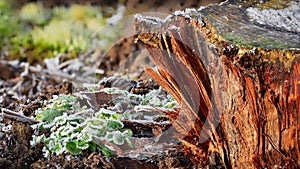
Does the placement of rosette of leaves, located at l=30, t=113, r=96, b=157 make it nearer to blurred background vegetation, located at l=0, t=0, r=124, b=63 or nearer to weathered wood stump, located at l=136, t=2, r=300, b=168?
weathered wood stump, located at l=136, t=2, r=300, b=168

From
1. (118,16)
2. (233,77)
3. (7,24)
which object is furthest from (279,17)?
(7,24)

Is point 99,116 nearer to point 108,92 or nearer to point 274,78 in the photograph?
point 108,92

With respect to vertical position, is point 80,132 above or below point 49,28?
above

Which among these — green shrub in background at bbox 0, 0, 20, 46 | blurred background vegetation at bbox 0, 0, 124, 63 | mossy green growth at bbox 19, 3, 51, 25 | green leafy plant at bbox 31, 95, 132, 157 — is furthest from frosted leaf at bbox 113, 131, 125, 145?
mossy green growth at bbox 19, 3, 51, 25

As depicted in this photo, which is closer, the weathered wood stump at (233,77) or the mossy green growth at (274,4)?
the weathered wood stump at (233,77)

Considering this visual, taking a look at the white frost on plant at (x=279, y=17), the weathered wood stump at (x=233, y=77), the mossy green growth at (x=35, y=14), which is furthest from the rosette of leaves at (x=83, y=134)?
the mossy green growth at (x=35, y=14)

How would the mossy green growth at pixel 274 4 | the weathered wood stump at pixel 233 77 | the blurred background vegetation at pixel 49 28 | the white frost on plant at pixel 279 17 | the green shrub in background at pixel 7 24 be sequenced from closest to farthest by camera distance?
the weathered wood stump at pixel 233 77 < the white frost on plant at pixel 279 17 < the mossy green growth at pixel 274 4 < the blurred background vegetation at pixel 49 28 < the green shrub in background at pixel 7 24

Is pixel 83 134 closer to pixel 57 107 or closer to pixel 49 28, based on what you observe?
pixel 57 107

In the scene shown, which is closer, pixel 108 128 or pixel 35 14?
pixel 108 128

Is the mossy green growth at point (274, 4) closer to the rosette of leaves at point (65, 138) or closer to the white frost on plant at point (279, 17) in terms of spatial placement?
the white frost on plant at point (279, 17)
